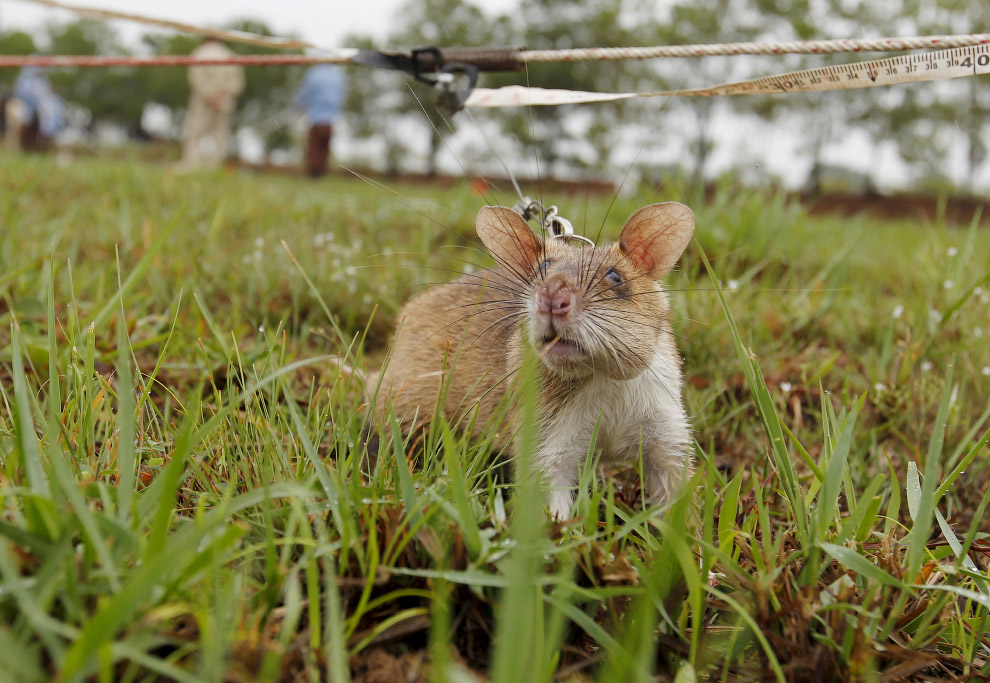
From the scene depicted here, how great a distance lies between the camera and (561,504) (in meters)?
2.15

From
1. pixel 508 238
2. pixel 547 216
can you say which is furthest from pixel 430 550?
pixel 547 216

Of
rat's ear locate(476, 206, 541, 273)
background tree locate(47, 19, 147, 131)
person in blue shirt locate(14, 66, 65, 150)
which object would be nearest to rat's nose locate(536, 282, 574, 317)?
rat's ear locate(476, 206, 541, 273)

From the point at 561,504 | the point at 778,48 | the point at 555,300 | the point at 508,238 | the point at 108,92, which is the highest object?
the point at 108,92

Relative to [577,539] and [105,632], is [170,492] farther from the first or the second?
[577,539]

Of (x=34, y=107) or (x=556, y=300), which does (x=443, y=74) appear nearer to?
(x=556, y=300)

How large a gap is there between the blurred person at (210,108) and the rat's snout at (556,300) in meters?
13.9

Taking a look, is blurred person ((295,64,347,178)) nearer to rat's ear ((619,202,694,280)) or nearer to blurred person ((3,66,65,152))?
blurred person ((3,66,65,152))

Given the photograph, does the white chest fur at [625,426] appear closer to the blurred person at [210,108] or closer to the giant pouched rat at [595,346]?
the giant pouched rat at [595,346]

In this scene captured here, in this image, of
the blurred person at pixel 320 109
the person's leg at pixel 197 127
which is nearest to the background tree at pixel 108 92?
the person's leg at pixel 197 127

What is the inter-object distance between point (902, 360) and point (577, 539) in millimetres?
2337

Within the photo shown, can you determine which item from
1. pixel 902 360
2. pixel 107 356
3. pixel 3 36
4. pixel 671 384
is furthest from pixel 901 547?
pixel 3 36

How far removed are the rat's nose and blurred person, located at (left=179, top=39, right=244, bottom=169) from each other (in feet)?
45.6

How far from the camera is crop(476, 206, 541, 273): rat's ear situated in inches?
88.9

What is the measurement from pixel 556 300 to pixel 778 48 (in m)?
1.22
